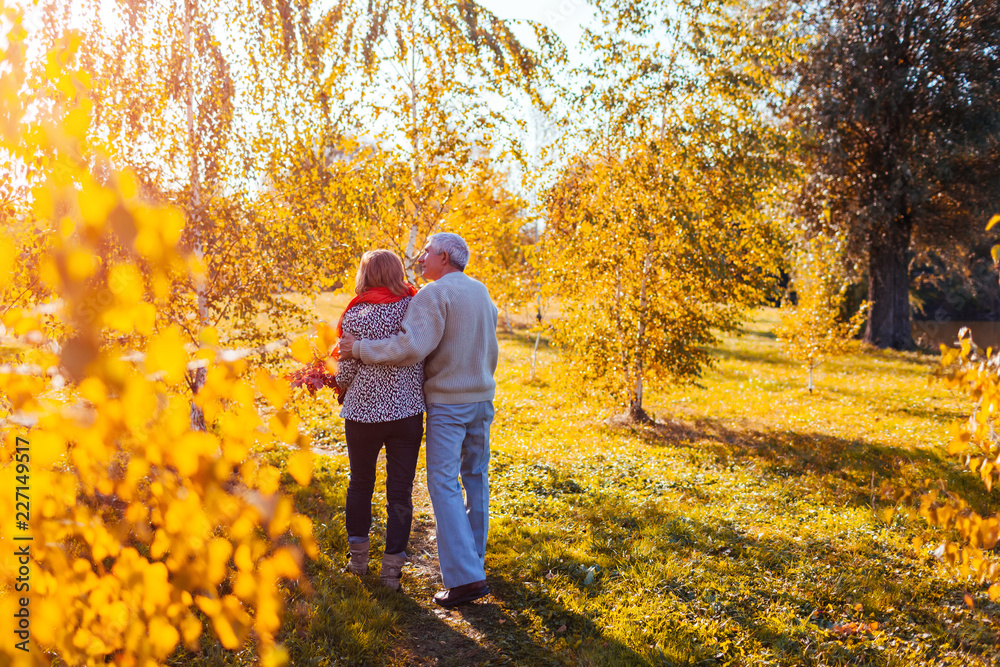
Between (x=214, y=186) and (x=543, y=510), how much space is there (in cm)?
465

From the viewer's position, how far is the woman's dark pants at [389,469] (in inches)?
152

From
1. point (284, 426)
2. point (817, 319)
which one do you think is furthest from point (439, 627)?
point (817, 319)

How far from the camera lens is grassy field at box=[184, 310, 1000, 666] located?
11.9 feet

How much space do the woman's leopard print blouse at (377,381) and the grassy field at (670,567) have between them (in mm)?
1192

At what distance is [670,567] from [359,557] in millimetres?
2277

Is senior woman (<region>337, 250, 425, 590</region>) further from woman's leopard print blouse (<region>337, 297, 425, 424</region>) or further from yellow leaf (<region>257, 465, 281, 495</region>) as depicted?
yellow leaf (<region>257, 465, 281, 495</region>)

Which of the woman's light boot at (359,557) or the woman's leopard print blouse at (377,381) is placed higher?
the woman's leopard print blouse at (377,381)

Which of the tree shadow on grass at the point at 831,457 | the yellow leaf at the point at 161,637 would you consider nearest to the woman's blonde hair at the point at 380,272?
the yellow leaf at the point at 161,637

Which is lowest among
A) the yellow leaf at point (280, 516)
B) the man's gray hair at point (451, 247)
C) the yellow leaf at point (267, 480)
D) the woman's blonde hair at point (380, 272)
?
the yellow leaf at point (280, 516)

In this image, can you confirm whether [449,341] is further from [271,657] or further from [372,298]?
[271,657]

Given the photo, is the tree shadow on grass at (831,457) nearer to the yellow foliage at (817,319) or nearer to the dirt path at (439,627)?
the dirt path at (439,627)

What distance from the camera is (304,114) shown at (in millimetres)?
6699

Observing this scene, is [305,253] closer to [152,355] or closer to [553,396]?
[152,355]

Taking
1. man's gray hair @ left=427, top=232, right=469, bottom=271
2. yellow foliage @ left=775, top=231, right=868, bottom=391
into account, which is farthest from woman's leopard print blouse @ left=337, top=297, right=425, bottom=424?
yellow foliage @ left=775, top=231, right=868, bottom=391
